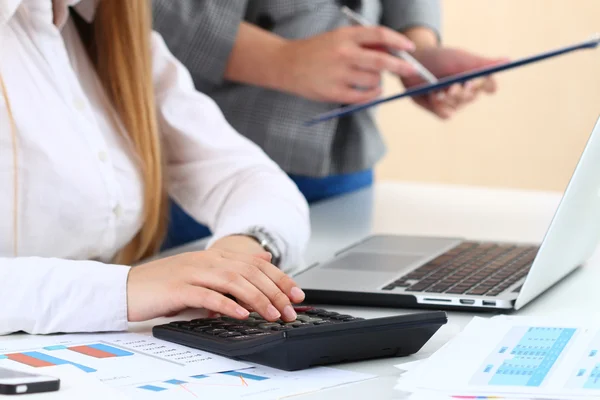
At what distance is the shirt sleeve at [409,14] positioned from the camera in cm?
179

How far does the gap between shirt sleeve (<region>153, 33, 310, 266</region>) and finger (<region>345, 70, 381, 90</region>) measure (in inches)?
11.2

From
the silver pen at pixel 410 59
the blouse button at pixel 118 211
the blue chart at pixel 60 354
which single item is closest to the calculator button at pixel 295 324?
the blue chart at pixel 60 354

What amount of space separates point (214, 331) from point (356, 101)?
0.88m

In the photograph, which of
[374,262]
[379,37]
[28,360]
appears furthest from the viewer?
[379,37]

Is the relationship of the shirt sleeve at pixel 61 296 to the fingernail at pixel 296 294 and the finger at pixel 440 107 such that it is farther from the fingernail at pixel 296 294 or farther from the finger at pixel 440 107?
the finger at pixel 440 107

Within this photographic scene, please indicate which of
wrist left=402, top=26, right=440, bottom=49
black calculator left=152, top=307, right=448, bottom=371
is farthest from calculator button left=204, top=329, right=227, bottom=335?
wrist left=402, top=26, right=440, bottom=49

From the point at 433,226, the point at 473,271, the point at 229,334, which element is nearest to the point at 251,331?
the point at 229,334

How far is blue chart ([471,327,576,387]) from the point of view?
63 centimetres

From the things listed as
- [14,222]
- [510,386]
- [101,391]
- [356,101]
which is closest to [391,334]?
[510,386]

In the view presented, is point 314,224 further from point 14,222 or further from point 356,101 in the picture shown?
point 14,222

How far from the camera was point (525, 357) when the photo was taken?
2.22 ft

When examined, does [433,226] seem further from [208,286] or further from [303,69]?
[208,286]

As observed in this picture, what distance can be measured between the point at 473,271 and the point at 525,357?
1.10ft

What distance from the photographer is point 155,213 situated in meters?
1.18
